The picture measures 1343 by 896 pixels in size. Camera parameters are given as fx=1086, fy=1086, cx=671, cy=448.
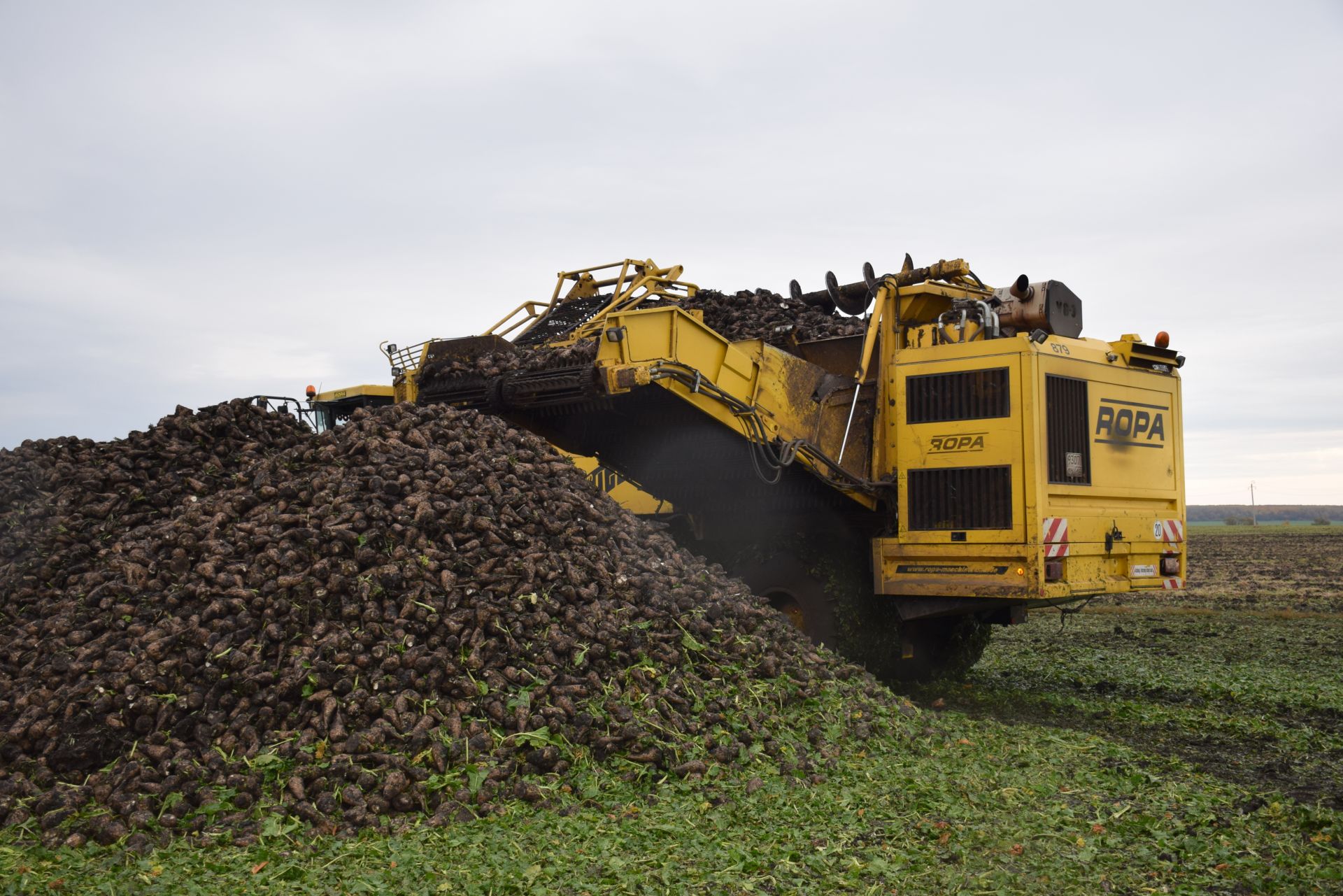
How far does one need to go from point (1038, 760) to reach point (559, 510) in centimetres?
320

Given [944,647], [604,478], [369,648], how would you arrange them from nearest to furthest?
1. [369,648]
2. [944,647]
3. [604,478]

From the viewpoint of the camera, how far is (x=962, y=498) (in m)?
7.76

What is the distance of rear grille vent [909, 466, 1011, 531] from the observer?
298 inches

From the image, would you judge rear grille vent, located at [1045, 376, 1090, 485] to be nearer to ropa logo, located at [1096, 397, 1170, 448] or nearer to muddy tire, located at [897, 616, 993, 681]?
ropa logo, located at [1096, 397, 1170, 448]

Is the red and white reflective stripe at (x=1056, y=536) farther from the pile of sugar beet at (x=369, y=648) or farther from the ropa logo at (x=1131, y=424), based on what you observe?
the pile of sugar beet at (x=369, y=648)

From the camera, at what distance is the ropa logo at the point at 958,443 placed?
7.71 m

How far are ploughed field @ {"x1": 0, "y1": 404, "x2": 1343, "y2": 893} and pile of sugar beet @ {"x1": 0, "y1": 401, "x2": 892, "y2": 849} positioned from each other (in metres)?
0.02

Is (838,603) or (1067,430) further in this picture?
(838,603)

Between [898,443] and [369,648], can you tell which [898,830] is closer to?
[369,648]

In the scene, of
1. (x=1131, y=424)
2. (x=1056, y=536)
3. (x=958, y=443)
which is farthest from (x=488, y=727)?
(x=1131, y=424)

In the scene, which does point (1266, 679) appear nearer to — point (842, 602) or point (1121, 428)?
point (1121, 428)

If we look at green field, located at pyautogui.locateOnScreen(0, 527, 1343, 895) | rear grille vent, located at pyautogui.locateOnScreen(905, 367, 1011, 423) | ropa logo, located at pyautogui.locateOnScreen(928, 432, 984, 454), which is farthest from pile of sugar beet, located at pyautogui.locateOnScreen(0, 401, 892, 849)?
rear grille vent, located at pyautogui.locateOnScreen(905, 367, 1011, 423)

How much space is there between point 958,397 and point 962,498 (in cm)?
74

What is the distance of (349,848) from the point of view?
451cm
